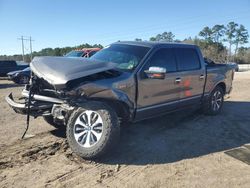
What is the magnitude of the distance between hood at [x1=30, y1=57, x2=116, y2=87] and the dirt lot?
1.26 m

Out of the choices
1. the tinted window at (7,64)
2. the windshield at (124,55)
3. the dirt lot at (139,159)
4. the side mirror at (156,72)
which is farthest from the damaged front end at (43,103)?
the tinted window at (7,64)

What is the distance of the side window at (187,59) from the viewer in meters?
6.54

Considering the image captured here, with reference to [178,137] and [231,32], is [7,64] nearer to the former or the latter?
[178,137]

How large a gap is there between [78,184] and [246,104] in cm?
755

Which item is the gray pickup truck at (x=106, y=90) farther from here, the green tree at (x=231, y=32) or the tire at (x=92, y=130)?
the green tree at (x=231, y=32)

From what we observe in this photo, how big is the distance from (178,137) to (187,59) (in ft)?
6.21

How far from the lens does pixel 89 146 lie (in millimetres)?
4633

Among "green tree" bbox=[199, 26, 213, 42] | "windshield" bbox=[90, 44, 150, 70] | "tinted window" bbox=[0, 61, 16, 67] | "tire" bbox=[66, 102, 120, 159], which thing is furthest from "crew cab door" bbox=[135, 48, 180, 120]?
"green tree" bbox=[199, 26, 213, 42]

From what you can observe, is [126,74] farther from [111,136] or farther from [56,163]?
[56,163]

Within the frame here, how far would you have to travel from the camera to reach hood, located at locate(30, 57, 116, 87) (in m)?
4.46

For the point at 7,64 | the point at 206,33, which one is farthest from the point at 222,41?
the point at 7,64

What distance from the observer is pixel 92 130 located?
4.72 metres

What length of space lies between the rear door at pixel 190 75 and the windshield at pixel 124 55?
3.48 feet

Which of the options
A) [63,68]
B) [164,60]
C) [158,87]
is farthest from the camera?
[164,60]
